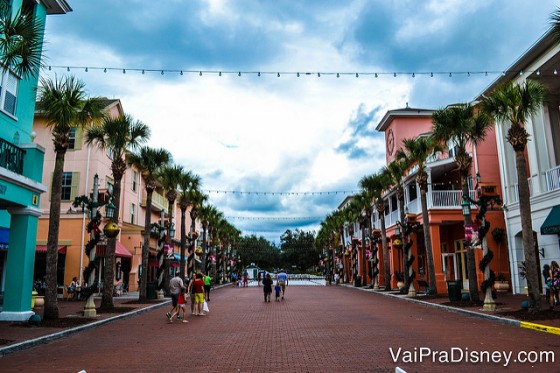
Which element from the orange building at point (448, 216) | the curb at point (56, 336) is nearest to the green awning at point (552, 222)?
the orange building at point (448, 216)

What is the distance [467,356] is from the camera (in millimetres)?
9039

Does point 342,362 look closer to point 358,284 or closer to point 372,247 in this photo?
point 372,247

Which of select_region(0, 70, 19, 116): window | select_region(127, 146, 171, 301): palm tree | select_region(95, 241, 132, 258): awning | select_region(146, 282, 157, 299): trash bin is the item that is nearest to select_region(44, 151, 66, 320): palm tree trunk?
select_region(0, 70, 19, 116): window

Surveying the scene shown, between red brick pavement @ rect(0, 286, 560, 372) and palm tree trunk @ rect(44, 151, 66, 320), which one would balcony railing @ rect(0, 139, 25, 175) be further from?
red brick pavement @ rect(0, 286, 560, 372)

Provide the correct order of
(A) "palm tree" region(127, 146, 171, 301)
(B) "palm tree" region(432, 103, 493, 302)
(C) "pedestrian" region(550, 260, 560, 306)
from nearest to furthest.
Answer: (C) "pedestrian" region(550, 260, 560, 306) < (B) "palm tree" region(432, 103, 493, 302) < (A) "palm tree" region(127, 146, 171, 301)

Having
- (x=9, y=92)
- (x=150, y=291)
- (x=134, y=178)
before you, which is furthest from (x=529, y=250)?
(x=134, y=178)

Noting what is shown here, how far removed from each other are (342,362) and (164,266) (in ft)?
69.6

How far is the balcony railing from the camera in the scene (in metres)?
14.9

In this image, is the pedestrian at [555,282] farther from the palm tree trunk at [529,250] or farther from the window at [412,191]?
the window at [412,191]

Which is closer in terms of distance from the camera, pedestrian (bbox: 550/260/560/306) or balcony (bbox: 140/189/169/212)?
pedestrian (bbox: 550/260/560/306)

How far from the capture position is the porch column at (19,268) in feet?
51.6

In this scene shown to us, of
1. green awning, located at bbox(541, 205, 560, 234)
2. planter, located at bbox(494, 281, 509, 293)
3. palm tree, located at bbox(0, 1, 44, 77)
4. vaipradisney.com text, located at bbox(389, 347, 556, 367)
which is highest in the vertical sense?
palm tree, located at bbox(0, 1, 44, 77)

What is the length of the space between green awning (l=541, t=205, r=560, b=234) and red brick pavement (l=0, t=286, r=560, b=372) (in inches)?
270

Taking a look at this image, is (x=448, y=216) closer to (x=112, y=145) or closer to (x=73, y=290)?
(x=112, y=145)
